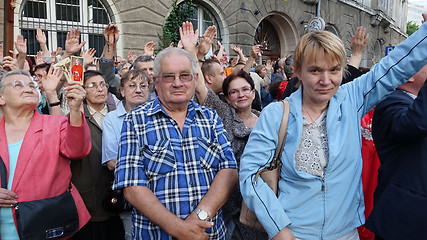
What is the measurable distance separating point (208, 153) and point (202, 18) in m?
11.4

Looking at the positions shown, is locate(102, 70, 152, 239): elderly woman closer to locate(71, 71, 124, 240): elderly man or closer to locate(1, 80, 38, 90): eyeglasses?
locate(71, 71, 124, 240): elderly man

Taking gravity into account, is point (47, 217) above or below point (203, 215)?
below

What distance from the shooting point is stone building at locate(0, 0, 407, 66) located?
9320 millimetres

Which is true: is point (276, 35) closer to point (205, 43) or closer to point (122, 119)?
point (205, 43)

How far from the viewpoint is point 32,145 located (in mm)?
2350

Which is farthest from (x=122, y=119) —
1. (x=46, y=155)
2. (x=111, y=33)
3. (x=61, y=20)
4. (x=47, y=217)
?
(x=61, y=20)

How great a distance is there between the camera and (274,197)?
1.73 m

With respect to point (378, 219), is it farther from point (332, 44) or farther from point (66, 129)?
point (66, 129)

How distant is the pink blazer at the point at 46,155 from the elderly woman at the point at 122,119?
1.15 feet

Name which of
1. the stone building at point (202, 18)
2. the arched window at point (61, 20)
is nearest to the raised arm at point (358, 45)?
the stone building at point (202, 18)

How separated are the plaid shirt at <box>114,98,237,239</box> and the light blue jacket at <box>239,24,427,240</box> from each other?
0.39 metres

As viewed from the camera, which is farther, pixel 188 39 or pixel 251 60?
pixel 251 60

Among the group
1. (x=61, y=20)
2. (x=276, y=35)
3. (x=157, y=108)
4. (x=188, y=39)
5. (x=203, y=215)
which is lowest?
(x=203, y=215)

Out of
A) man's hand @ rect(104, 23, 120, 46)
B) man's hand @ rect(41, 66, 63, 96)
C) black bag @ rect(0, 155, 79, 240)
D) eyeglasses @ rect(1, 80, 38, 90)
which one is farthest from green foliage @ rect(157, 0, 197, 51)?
black bag @ rect(0, 155, 79, 240)
